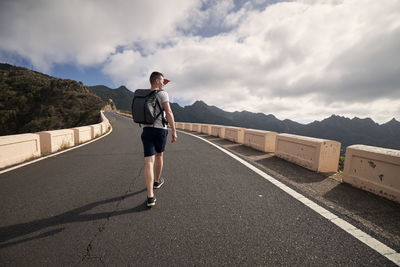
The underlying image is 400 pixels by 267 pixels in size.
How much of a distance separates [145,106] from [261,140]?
18.8ft

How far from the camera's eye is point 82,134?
9.34m

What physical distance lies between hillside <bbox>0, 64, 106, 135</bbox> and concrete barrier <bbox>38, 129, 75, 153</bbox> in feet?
129

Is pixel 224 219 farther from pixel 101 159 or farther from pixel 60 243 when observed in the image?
pixel 101 159

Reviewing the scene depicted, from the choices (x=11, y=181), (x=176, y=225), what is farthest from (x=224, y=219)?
(x=11, y=181)

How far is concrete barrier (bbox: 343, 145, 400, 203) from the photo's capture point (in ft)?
9.25

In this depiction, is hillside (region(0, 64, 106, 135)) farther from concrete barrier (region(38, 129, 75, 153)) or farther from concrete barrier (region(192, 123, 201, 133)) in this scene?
concrete barrier (region(38, 129, 75, 153))

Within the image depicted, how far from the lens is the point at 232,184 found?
11.4 feet

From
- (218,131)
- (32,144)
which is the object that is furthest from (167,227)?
(218,131)

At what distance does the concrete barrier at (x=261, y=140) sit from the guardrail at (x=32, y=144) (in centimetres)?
816

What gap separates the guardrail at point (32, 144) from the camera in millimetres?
4602

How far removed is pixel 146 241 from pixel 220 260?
825 mm

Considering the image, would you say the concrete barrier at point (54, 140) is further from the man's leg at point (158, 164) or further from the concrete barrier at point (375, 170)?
the concrete barrier at point (375, 170)

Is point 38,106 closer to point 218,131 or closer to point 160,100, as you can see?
point 218,131

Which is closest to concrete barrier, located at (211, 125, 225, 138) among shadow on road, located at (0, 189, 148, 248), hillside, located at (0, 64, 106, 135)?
shadow on road, located at (0, 189, 148, 248)
